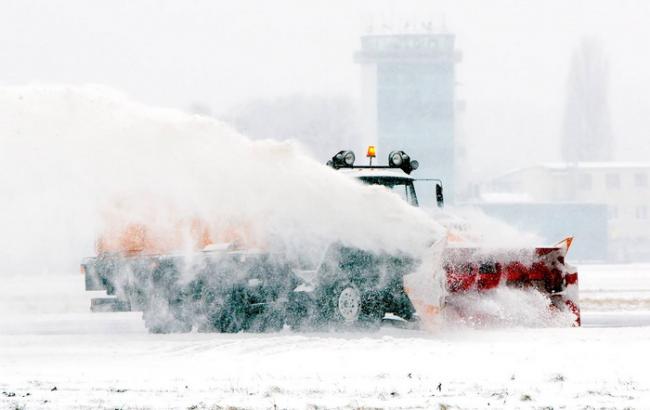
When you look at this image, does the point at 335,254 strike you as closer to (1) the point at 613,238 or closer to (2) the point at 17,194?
(2) the point at 17,194

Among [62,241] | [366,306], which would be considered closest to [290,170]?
[366,306]

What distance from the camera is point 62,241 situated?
3778 centimetres

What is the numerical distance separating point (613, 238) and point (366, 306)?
93.6 meters

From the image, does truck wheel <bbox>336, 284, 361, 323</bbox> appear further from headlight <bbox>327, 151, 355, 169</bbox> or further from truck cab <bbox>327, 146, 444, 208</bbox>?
headlight <bbox>327, 151, 355, 169</bbox>

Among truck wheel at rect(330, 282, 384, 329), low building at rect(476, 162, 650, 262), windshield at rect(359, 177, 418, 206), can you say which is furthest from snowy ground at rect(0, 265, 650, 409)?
low building at rect(476, 162, 650, 262)

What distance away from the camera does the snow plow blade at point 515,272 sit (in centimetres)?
1369

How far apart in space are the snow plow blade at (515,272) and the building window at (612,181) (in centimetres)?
9240

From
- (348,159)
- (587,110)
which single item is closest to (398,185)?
(348,159)

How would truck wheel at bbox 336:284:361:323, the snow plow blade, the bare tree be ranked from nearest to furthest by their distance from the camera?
the snow plow blade < truck wheel at bbox 336:284:361:323 < the bare tree

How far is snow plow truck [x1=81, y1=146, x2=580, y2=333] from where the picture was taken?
14.0 meters

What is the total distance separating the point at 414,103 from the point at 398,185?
90.2m

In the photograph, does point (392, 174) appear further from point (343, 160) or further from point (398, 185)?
point (343, 160)

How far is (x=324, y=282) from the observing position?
14.3 m

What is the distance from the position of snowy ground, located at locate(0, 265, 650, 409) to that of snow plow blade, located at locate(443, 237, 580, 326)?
69 centimetres
